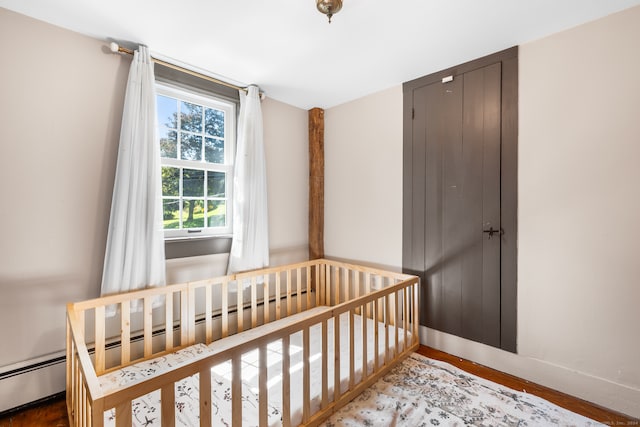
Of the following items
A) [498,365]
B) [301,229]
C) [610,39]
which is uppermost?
[610,39]

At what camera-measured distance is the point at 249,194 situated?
2.43 meters

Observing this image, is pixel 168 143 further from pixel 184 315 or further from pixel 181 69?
pixel 184 315

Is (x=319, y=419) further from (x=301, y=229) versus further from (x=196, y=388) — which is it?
(x=301, y=229)

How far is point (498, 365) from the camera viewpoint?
1.99 meters

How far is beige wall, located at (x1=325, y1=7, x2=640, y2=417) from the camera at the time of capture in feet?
5.11

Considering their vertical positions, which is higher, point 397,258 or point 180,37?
point 180,37

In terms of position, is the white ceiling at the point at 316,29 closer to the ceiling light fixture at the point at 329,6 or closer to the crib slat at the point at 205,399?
the ceiling light fixture at the point at 329,6

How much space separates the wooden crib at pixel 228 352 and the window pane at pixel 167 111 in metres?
1.23

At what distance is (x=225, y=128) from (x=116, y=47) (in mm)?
890

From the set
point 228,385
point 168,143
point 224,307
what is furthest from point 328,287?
point 168,143

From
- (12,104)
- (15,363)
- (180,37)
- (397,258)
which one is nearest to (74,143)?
(12,104)

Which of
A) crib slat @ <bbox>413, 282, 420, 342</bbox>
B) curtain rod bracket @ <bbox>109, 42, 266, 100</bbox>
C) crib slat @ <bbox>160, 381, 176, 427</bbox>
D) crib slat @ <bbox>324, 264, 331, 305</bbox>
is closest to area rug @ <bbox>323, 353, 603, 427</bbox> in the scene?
crib slat @ <bbox>413, 282, 420, 342</bbox>

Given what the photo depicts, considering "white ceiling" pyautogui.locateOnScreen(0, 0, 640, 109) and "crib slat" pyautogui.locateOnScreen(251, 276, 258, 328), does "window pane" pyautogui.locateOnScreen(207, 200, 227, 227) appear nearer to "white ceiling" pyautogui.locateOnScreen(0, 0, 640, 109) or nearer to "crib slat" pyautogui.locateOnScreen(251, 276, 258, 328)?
"crib slat" pyautogui.locateOnScreen(251, 276, 258, 328)

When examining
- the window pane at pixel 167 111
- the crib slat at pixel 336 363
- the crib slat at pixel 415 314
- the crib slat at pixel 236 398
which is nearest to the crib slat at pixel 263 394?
the crib slat at pixel 236 398
